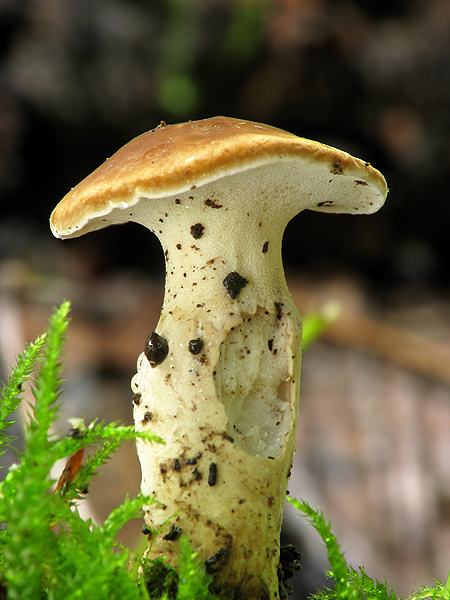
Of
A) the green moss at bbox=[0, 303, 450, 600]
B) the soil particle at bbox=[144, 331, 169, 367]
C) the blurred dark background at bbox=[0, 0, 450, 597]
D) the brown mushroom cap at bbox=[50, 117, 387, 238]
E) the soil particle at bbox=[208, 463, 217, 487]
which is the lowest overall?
the green moss at bbox=[0, 303, 450, 600]

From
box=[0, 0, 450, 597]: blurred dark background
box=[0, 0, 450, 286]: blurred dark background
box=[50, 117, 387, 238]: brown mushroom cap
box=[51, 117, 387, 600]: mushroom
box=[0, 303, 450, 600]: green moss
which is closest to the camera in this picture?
box=[0, 303, 450, 600]: green moss

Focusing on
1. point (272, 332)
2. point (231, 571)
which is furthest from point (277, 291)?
point (231, 571)

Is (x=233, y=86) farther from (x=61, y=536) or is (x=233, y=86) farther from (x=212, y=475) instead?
(x=61, y=536)

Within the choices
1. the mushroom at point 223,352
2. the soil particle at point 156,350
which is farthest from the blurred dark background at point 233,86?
the soil particle at point 156,350

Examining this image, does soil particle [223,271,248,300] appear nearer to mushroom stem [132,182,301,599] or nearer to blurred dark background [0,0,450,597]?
mushroom stem [132,182,301,599]

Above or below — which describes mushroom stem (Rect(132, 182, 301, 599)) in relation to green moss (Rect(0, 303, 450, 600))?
above

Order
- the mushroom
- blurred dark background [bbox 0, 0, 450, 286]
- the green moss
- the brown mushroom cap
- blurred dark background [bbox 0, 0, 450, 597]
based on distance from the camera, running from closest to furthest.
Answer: the green moss, the brown mushroom cap, the mushroom, blurred dark background [bbox 0, 0, 450, 597], blurred dark background [bbox 0, 0, 450, 286]

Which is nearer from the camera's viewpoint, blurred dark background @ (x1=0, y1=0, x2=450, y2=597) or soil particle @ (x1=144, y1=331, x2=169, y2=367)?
soil particle @ (x1=144, y1=331, x2=169, y2=367)

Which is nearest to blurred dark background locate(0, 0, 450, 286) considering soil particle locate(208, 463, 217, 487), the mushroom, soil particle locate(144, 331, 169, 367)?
the mushroom
